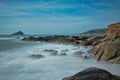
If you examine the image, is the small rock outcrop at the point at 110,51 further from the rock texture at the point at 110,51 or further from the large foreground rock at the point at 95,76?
the large foreground rock at the point at 95,76

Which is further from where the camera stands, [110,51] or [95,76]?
[110,51]

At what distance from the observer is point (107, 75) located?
8.44 metres

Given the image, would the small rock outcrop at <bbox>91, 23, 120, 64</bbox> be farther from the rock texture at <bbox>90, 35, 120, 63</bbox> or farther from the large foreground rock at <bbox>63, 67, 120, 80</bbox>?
the large foreground rock at <bbox>63, 67, 120, 80</bbox>

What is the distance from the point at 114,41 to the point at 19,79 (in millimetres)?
9967

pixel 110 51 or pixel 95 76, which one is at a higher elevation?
pixel 95 76

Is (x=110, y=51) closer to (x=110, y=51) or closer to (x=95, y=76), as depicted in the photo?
(x=110, y=51)

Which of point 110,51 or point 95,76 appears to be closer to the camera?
point 95,76

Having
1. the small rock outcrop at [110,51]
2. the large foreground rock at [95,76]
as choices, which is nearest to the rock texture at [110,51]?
the small rock outcrop at [110,51]

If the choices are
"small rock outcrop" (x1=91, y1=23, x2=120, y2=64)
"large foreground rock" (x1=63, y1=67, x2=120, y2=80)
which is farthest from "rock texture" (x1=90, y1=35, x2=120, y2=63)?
"large foreground rock" (x1=63, y1=67, x2=120, y2=80)

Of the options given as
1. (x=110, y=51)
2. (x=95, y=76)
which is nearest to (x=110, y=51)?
(x=110, y=51)

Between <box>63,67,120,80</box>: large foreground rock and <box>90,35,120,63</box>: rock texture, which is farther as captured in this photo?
<box>90,35,120,63</box>: rock texture

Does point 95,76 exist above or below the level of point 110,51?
above

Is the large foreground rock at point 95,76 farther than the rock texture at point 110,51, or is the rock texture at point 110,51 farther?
the rock texture at point 110,51

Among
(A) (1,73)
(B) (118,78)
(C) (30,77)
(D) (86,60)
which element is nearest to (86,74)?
(B) (118,78)
